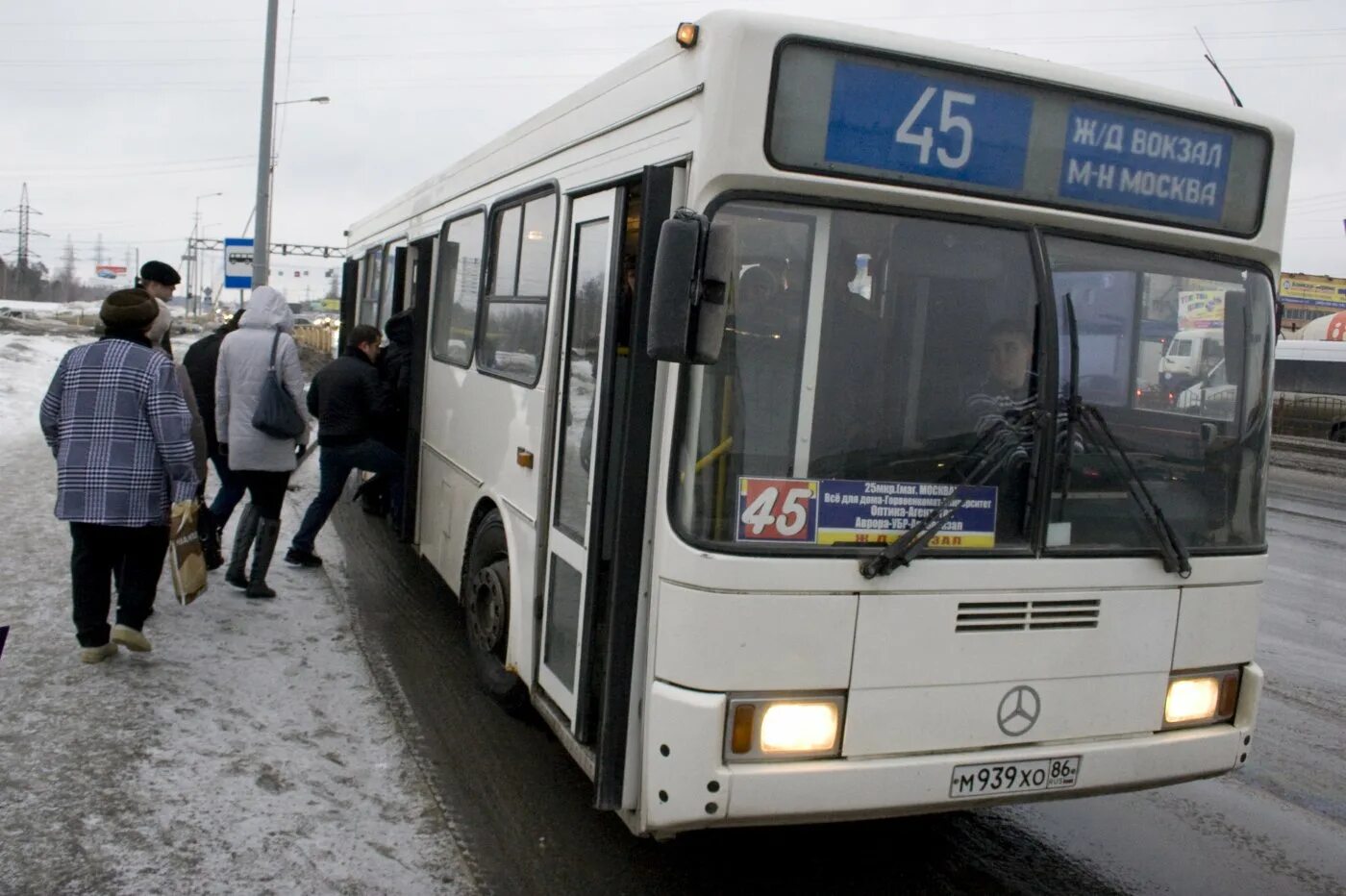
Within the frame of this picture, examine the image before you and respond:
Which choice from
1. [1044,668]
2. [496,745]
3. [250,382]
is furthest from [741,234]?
[250,382]

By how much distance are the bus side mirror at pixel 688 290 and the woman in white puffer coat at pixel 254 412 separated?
4321 mm

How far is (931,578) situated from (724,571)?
0.68 meters

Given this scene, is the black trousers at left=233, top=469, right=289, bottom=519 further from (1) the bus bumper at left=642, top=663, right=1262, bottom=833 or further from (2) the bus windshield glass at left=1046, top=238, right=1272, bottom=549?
(2) the bus windshield glass at left=1046, top=238, right=1272, bottom=549

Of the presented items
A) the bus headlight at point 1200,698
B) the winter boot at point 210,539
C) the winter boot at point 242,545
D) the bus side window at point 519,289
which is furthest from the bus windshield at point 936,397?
the winter boot at point 210,539

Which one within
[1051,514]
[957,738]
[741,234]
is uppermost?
[741,234]

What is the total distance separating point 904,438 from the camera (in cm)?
373

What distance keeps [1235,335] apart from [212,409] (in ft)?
19.9

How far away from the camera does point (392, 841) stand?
14.1ft

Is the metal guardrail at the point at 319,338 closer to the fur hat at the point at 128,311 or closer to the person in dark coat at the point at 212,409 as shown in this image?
the person in dark coat at the point at 212,409

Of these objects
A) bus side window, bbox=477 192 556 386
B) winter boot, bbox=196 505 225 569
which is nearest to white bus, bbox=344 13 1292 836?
bus side window, bbox=477 192 556 386

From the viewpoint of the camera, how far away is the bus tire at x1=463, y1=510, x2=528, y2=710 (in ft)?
17.9

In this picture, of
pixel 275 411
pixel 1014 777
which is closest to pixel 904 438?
pixel 1014 777

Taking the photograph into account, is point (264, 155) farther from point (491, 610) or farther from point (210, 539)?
point (491, 610)

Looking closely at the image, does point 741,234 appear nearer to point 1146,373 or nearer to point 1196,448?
point 1146,373
